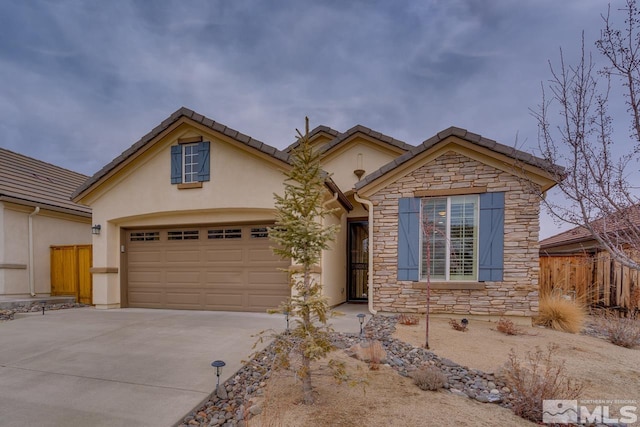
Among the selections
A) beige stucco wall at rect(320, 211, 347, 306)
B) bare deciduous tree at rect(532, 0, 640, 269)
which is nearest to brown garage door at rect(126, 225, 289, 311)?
beige stucco wall at rect(320, 211, 347, 306)

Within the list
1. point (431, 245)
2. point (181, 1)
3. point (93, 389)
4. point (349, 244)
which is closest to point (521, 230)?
point (431, 245)

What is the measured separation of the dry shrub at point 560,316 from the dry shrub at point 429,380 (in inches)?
185

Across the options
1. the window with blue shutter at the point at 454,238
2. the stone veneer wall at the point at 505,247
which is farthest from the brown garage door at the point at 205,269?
the window with blue shutter at the point at 454,238

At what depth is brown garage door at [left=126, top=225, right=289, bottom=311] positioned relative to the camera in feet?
25.2

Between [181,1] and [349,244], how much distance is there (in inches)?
361

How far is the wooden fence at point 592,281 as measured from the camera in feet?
27.0

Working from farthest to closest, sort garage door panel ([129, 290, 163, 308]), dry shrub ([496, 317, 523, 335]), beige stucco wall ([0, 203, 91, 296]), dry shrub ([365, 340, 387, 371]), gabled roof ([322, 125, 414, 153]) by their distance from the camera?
gabled roof ([322, 125, 414, 153]) < beige stucco wall ([0, 203, 91, 296]) < garage door panel ([129, 290, 163, 308]) < dry shrub ([496, 317, 523, 335]) < dry shrub ([365, 340, 387, 371])

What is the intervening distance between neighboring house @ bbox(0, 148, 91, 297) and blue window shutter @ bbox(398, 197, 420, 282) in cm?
1181

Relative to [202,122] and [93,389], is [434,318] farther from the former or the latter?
[202,122]

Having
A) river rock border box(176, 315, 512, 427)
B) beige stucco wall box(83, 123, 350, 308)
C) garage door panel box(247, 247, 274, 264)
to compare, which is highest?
beige stucco wall box(83, 123, 350, 308)

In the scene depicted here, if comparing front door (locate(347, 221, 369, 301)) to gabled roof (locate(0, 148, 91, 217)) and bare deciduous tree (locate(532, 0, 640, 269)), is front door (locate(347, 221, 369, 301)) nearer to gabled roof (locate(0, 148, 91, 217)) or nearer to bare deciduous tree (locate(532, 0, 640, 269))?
bare deciduous tree (locate(532, 0, 640, 269))

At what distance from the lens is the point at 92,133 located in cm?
1786
